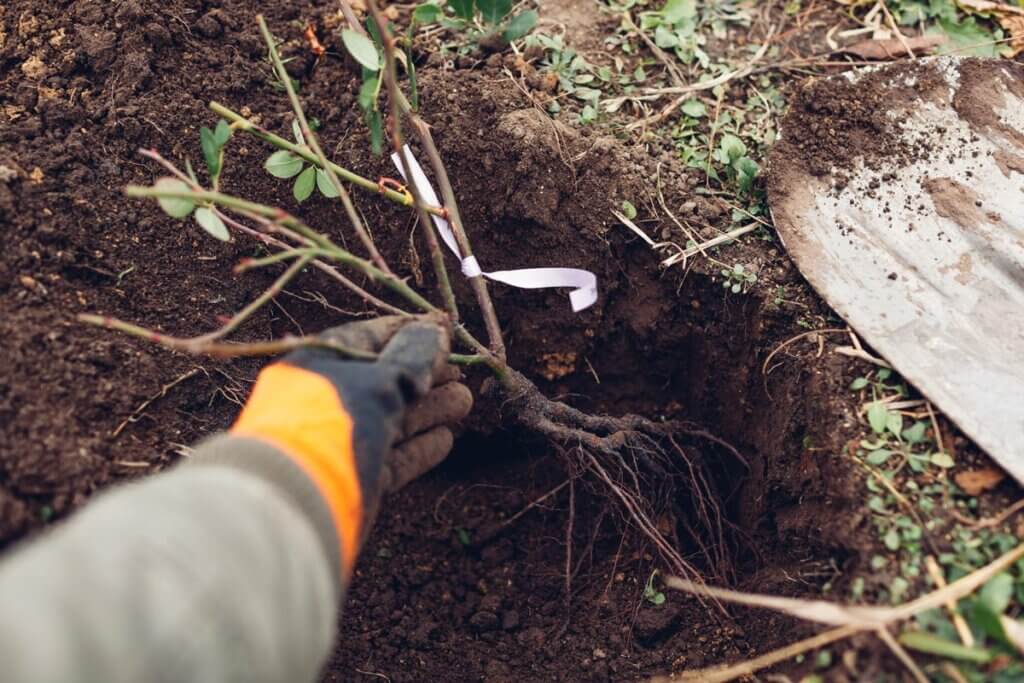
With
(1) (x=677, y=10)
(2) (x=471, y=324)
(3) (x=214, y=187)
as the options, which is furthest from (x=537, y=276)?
(1) (x=677, y=10)

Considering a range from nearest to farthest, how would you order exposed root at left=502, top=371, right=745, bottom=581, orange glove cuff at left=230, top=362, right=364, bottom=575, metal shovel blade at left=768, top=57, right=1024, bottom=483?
1. orange glove cuff at left=230, top=362, right=364, bottom=575
2. metal shovel blade at left=768, top=57, right=1024, bottom=483
3. exposed root at left=502, top=371, right=745, bottom=581

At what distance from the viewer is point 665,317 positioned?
1826mm

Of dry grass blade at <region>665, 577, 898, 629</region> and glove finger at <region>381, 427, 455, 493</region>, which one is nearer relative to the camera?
dry grass blade at <region>665, 577, 898, 629</region>

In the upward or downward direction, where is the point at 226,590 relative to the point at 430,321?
upward

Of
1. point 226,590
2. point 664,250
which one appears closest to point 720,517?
point 664,250

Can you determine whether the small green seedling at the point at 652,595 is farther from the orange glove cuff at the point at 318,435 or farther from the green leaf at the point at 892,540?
the orange glove cuff at the point at 318,435

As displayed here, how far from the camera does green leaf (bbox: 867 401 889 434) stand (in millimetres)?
1438

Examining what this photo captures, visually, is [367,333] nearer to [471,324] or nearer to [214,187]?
[214,187]

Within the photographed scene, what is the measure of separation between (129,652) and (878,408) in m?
1.23

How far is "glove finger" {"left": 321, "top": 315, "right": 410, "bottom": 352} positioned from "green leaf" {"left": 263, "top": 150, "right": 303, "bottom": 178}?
37 cm

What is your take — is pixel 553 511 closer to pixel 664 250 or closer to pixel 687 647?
pixel 687 647

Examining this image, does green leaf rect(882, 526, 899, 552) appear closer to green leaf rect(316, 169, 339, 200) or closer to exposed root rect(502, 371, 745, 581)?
exposed root rect(502, 371, 745, 581)

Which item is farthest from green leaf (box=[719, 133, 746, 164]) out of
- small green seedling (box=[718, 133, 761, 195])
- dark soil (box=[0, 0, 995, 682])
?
dark soil (box=[0, 0, 995, 682])

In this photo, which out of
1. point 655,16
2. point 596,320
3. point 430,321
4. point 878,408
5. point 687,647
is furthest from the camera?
point 655,16
